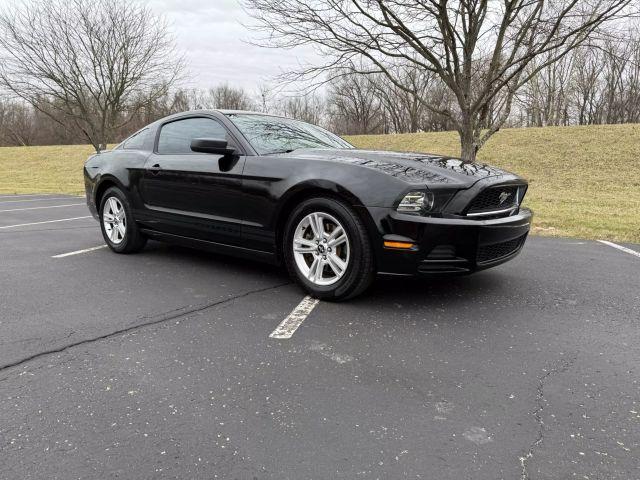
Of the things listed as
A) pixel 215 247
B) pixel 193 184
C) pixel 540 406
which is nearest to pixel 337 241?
pixel 215 247

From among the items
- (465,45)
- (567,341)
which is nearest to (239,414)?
(567,341)

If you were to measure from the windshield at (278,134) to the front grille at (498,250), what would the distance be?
1.78 m

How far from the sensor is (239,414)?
2.08m

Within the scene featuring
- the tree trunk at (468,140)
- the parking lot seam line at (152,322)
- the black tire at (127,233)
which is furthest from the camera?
the tree trunk at (468,140)

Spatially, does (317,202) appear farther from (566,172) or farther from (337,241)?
(566,172)

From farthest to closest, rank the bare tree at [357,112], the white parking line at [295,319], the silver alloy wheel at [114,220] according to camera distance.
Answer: the bare tree at [357,112], the silver alloy wheel at [114,220], the white parking line at [295,319]

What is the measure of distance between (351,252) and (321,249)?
0.29m

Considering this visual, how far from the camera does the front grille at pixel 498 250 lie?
3.30 m

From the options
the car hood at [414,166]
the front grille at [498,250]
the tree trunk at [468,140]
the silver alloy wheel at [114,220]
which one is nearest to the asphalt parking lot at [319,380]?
the front grille at [498,250]

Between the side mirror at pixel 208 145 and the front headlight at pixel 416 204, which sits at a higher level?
the side mirror at pixel 208 145

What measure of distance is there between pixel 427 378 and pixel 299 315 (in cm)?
113

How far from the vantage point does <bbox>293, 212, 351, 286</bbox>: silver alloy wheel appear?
3445 millimetres

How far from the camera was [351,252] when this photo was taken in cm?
334

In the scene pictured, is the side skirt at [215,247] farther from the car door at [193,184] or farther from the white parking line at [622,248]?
the white parking line at [622,248]
